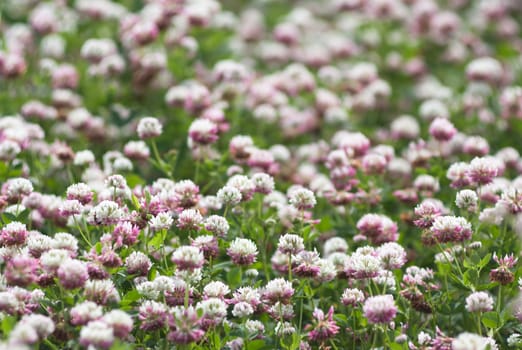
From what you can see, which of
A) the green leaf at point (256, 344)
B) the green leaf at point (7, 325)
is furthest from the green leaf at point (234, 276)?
the green leaf at point (7, 325)

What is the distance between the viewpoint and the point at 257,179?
11.9 feet

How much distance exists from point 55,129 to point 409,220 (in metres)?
2.49

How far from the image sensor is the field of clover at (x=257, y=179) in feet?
9.55

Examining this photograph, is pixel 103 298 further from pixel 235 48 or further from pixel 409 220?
pixel 235 48

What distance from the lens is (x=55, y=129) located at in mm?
5129

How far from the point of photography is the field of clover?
2910 millimetres

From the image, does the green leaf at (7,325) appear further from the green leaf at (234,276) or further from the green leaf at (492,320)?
the green leaf at (492,320)

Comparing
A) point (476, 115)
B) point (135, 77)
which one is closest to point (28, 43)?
point (135, 77)

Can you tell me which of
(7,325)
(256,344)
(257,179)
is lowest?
(256,344)

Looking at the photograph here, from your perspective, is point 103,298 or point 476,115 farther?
point 476,115

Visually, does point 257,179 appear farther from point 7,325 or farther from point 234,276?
point 7,325

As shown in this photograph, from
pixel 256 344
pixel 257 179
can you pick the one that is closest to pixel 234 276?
pixel 256 344

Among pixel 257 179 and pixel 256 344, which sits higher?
pixel 257 179

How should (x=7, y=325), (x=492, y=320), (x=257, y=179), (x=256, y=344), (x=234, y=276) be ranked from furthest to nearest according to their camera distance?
(x=257, y=179) → (x=234, y=276) → (x=492, y=320) → (x=256, y=344) → (x=7, y=325)
